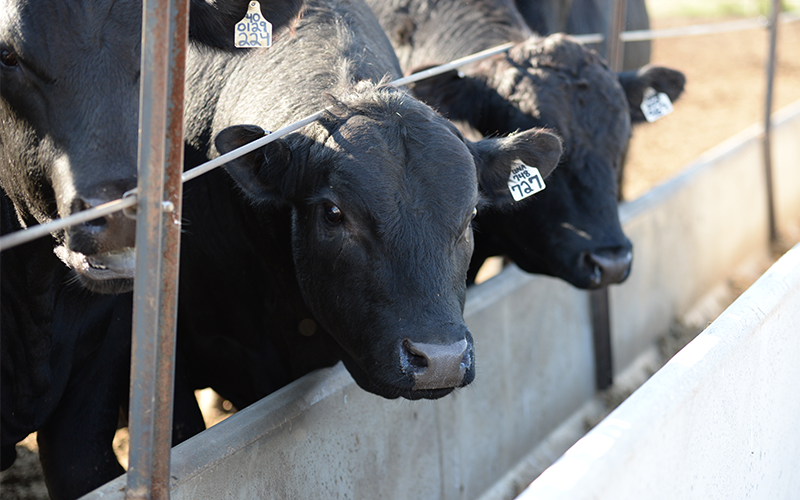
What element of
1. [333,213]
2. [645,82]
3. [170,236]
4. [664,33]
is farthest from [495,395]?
[664,33]

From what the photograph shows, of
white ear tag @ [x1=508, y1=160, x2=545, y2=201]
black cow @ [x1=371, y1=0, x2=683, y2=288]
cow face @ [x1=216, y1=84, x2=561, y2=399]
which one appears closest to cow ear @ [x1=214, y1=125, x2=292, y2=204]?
cow face @ [x1=216, y1=84, x2=561, y2=399]

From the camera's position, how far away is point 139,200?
5.54ft

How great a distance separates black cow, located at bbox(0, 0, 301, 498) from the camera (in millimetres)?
2016

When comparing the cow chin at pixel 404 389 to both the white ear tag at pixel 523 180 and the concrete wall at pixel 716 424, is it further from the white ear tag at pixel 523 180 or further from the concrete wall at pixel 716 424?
the white ear tag at pixel 523 180

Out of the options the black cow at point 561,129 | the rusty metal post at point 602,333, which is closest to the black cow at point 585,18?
the rusty metal post at point 602,333

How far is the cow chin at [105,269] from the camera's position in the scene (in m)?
2.02

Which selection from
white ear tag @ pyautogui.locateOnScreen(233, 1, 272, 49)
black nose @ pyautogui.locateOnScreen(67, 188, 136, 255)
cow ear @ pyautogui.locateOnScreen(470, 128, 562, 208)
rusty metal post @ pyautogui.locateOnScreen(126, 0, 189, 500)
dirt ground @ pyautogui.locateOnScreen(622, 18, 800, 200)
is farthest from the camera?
dirt ground @ pyautogui.locateOnScreen(622, 18, 800, 200)

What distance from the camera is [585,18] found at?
5.93 meters

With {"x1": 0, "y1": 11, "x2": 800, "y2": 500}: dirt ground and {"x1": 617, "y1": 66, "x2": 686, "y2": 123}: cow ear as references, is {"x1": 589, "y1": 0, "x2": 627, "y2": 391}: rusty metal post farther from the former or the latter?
{"x1": 0, "y1": 11, "x2": 800, "y2": 500}: dirt ground

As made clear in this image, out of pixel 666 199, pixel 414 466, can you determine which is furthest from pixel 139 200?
pixel 666 199

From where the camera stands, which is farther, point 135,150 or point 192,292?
point 192,292

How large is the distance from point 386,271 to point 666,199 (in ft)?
11.2

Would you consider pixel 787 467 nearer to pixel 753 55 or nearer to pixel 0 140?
pixel 0 140

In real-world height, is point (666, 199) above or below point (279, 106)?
below
